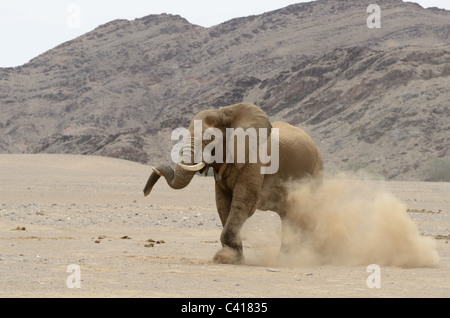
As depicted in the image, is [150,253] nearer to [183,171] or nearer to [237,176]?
[237,176]

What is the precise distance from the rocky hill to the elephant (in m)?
49.7

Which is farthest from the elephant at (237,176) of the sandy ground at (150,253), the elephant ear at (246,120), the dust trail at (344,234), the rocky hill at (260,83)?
the rocky hill at (260,83)

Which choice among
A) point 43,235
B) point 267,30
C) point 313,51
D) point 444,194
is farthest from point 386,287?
point 267,30

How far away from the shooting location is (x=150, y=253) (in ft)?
45.5

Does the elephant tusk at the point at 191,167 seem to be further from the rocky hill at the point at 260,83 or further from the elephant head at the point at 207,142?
the rocky hill at the point at 260,83

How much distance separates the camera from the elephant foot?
1202 cm

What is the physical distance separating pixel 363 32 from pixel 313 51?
10.5 m

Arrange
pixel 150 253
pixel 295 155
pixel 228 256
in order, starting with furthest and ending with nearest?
pixel 150 253
pixel 295 155
pixel 228 256

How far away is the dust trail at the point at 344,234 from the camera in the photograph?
12.8 m

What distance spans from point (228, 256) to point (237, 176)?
1.28m

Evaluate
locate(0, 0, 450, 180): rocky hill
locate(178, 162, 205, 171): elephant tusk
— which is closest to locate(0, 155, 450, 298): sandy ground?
locate(178, 162, 205, 171): elephant tusk

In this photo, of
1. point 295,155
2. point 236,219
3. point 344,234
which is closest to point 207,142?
point 236,219
